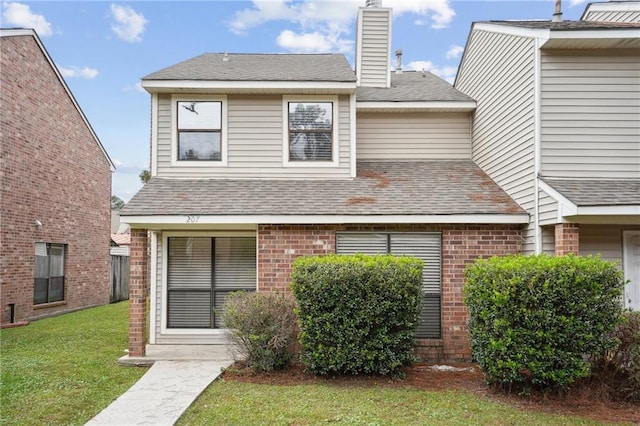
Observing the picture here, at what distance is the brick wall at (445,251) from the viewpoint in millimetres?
7625

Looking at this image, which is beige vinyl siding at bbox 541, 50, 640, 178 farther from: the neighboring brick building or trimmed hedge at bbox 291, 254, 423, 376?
the neighboring brick building

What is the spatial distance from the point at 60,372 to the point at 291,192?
4636 millimetres

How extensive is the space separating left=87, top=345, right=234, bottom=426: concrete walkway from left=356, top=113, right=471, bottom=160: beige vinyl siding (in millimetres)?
5244

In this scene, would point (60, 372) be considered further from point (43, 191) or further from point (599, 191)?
point (599, 191)

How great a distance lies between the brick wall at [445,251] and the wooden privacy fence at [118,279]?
Result: 12.0 metres

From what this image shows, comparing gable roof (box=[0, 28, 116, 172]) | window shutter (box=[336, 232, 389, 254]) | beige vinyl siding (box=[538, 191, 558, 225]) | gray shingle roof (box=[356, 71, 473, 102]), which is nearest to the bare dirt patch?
window shutter (box=[336, 232, 389, 254])

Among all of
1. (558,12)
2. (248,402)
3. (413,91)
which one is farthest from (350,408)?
(558,12)

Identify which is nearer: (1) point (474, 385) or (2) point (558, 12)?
(1) point (474, 385)

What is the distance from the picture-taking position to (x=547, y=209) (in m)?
6.87

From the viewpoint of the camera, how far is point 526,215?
7398 mm

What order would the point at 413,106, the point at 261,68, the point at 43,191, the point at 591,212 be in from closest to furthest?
1. the point at 591,212
2. the point at 413,106
3. the point at 261,68
4. the point at 43,191

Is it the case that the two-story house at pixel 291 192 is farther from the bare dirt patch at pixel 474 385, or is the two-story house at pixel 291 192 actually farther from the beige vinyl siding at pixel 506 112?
the bare dirt patch at pixel 474 385

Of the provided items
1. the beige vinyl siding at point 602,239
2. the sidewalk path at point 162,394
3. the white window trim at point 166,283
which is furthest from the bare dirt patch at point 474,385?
the beige vinyl siding at point 602,239

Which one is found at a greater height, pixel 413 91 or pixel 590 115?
pixel 413 91
